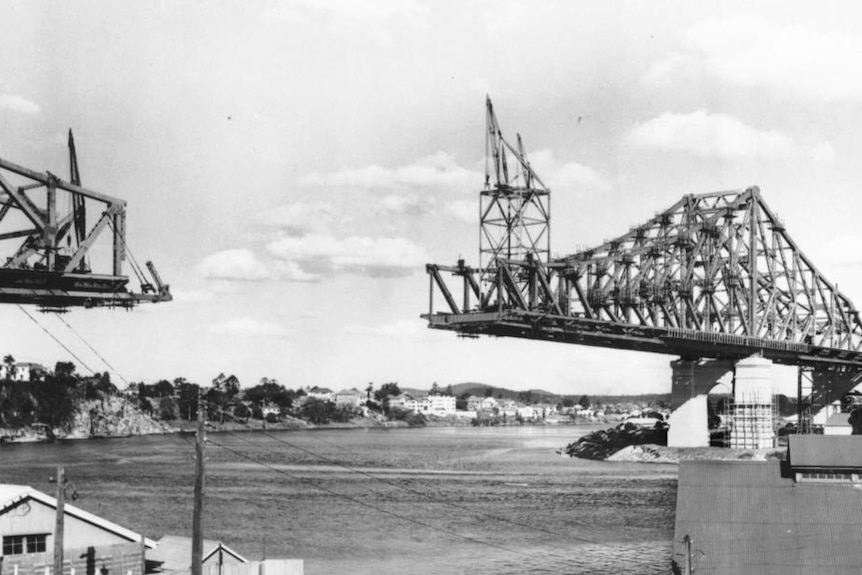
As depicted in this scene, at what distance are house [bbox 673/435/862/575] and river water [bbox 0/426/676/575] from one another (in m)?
13.3

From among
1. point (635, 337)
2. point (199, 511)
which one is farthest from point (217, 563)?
point (635, 337)

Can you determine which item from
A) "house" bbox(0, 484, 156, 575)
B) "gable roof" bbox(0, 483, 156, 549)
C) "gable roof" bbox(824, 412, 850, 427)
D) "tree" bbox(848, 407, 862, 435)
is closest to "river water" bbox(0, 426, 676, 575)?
"gable roof" bbox(0, 483, 156, 549)

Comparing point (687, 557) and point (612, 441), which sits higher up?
point (687, 557)

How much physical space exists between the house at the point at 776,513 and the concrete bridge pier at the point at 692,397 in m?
87.8

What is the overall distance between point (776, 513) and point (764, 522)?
742 millimetres

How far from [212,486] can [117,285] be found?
125ft

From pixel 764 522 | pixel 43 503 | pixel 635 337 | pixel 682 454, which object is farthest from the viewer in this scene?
pixel 682 454

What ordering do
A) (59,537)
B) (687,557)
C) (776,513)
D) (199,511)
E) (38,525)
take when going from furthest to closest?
(776,513), (38,525), (687,557), (59,537), (199,511)

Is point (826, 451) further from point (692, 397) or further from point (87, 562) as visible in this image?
point (692, 397)

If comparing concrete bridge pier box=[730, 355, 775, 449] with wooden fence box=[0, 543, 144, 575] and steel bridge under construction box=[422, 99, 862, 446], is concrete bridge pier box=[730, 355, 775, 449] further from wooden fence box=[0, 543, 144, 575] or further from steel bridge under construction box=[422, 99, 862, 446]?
wooden fence box=[0, 543, 144, 575]

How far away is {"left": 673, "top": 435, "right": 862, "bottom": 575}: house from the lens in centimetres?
3806

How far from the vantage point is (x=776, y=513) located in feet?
133

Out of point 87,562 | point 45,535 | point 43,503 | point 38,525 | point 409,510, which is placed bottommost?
point 409,510

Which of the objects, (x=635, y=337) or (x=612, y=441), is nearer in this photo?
(x=635, y=337)
